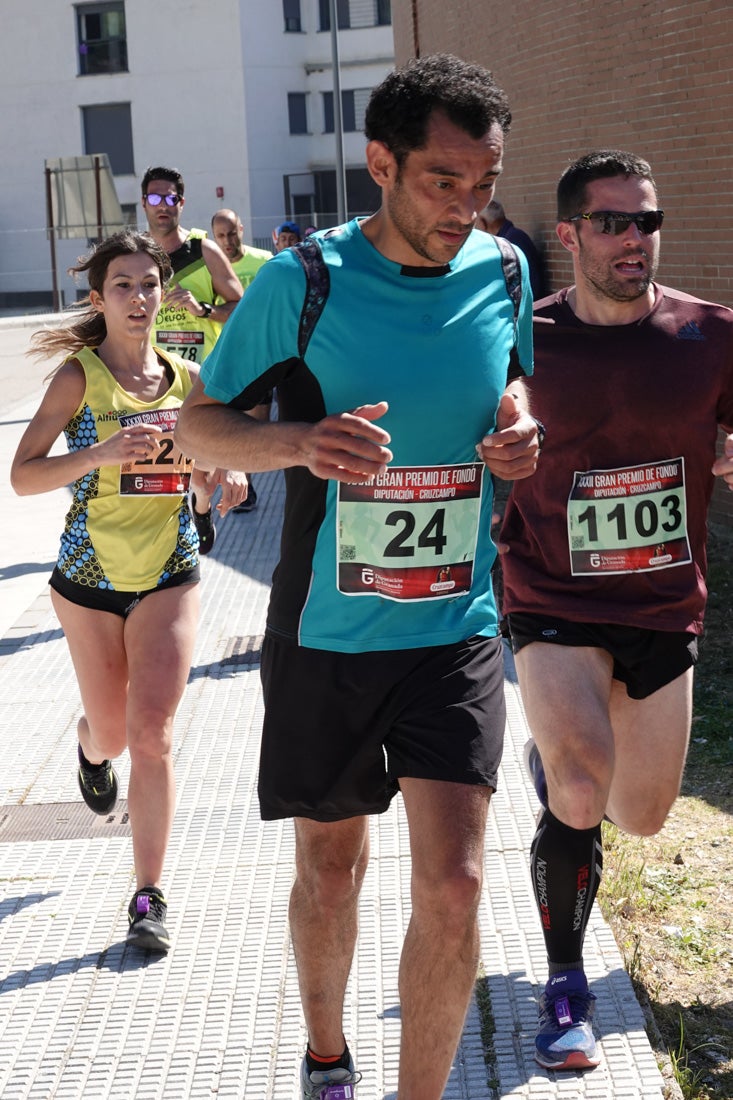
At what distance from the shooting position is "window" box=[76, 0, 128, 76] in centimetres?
4984

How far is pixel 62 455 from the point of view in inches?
184

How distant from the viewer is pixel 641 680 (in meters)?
3.97

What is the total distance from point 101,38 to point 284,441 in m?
50.9

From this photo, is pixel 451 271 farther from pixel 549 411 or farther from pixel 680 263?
pixel 680 263

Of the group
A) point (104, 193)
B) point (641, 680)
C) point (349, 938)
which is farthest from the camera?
point (104, 193)

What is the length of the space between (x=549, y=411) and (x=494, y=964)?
5.15ft

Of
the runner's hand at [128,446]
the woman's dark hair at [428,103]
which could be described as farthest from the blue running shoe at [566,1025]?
the woman's dark hair at [428,103]

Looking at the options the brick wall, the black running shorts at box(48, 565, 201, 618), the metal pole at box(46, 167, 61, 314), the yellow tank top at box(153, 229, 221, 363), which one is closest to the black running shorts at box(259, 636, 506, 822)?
the black running shorts at box(48, 565, 201, 618)

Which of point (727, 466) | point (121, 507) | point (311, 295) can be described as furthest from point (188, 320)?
point (311, 295)

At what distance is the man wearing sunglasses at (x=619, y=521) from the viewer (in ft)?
12.8

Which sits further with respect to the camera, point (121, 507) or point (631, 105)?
point (631, 105)

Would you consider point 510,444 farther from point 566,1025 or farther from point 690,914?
point 690,914

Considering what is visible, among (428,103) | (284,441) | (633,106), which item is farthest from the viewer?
(633,106)

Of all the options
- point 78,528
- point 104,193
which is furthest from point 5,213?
point 78,528
